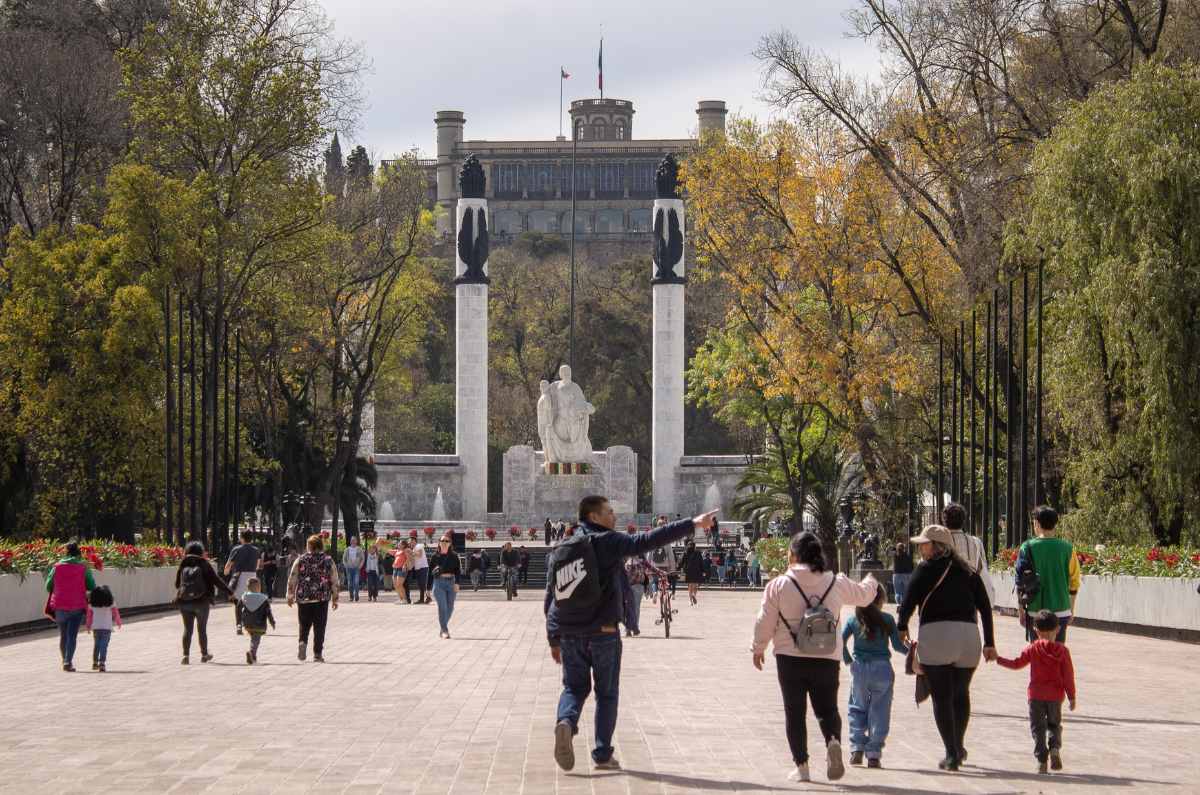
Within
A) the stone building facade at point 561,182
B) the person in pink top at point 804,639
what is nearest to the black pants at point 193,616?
the person in pink top at point 804,639

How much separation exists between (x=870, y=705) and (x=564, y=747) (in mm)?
2169

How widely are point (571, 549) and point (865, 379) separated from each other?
29935 mm

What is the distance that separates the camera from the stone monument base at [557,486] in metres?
69.8

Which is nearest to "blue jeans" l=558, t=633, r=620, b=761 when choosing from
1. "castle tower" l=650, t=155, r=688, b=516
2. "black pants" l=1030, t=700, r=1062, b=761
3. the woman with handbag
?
the woman with handbag

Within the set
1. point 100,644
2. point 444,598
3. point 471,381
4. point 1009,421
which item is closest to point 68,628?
point 100,644

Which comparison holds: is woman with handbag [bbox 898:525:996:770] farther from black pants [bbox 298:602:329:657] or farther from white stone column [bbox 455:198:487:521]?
white stone column [bbox 455:198:487:521]

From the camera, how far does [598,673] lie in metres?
10.4

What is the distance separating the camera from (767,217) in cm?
4188

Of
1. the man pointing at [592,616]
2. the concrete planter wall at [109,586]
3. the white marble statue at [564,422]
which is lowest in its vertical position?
the concrete planter wall at [109,586]

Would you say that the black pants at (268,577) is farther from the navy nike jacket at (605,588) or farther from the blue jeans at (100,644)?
the navy nike jacket at (605,588)

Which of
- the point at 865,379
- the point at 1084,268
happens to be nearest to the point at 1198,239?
the point at 1084,268

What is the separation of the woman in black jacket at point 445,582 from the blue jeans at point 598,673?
14013 millimetres

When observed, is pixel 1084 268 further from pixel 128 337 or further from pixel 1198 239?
pixel 128 337

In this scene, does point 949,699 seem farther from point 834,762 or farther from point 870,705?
point 834,762
